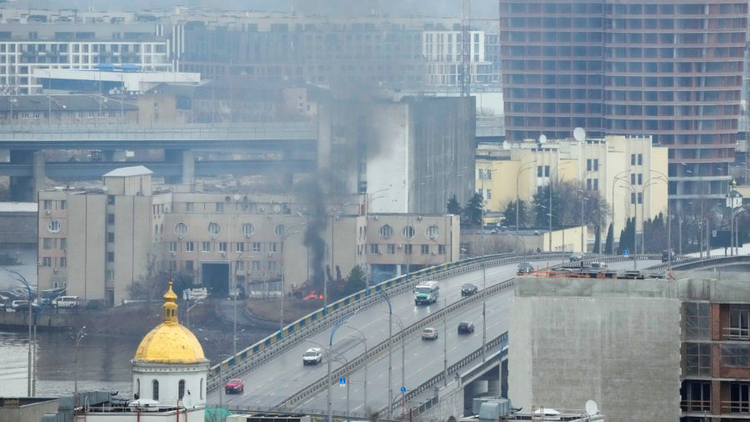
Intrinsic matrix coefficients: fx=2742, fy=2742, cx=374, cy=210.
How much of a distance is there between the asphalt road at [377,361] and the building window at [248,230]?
49.0ft

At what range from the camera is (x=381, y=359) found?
5488 cm

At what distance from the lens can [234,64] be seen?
13288 centimetres

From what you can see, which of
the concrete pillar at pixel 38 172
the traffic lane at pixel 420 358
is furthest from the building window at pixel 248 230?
the concrete pillar at pixel 38 172

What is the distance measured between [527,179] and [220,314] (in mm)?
24723

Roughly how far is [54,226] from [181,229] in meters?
3.75

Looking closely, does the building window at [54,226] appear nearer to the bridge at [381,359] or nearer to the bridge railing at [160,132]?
the bridge at [381,359]

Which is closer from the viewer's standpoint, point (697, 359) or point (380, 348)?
point (697, 359)

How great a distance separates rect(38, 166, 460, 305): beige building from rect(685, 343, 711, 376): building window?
45.6m

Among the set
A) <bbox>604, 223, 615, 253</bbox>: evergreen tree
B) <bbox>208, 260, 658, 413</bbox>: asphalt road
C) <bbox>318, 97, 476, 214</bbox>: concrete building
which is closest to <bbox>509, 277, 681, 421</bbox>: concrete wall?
<bbox>208, 260, 658, 413</bbox>: asphalt road

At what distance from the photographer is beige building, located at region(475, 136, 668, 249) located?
93.5m

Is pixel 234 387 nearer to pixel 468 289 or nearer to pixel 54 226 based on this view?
pixel 468 289

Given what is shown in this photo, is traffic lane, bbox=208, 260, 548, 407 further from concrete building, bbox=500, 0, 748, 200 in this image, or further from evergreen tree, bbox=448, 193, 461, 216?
concrete building, bbox=500, 0, 748, 200

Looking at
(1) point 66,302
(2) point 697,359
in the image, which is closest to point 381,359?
(1) point 66,302

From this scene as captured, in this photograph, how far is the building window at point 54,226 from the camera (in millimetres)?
77250
